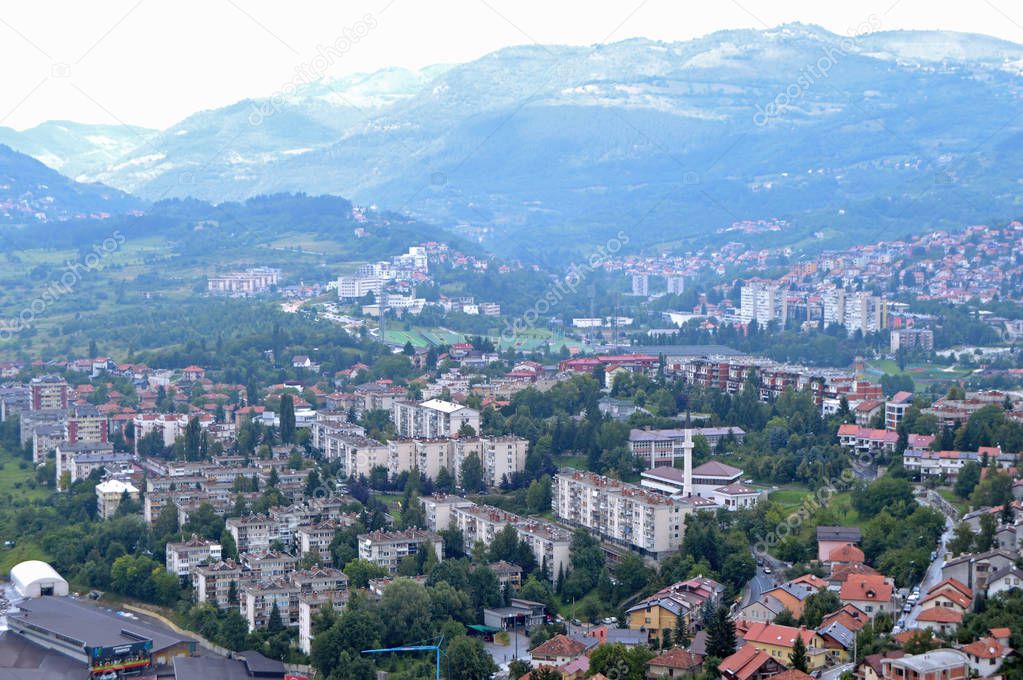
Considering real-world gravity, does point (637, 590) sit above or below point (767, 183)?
below

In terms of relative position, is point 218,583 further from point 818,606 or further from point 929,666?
point 929,666

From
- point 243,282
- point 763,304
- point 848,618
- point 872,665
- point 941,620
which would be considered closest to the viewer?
point 872,665

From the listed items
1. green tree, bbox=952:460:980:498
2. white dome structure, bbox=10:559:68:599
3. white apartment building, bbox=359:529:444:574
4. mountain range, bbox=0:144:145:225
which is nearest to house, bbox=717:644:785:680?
green tree, bbox=952:460:980:498

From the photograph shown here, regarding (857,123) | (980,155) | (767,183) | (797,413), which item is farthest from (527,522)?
(857,123)

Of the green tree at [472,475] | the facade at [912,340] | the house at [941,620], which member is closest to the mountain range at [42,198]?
the facade at [912,340]

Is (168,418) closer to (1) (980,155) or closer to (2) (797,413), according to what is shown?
(2) (797,413)

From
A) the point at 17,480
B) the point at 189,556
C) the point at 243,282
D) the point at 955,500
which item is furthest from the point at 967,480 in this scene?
the point at 243,282

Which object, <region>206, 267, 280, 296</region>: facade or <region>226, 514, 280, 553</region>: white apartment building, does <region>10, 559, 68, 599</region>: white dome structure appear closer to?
<region>226, 514, 280, 553</region>: white apartment building
